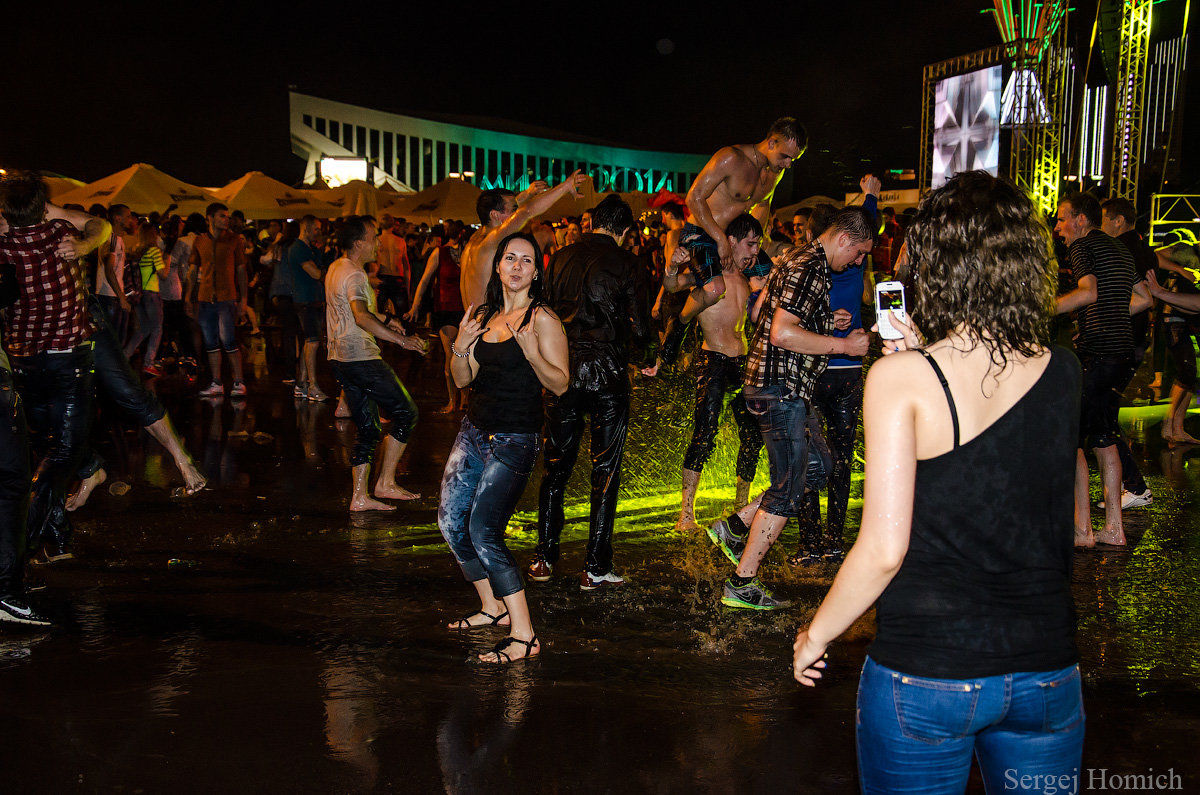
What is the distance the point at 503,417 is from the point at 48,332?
285 cm

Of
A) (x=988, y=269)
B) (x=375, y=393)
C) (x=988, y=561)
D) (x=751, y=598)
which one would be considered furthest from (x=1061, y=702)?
(x=375, y=393)

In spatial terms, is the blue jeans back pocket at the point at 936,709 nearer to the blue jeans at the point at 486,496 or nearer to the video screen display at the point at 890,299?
the video screen display at the point at 890,299

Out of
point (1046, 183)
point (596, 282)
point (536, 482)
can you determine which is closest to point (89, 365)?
point (596, 282)

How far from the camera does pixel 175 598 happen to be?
17.2 ft

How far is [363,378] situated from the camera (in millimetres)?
7250

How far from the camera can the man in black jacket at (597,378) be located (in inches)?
218

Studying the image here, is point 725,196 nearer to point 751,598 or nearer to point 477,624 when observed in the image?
point 751,598

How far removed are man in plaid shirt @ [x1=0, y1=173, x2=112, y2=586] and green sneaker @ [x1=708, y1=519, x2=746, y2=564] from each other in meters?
3.70

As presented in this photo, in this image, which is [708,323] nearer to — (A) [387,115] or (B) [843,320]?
(B) [843,320]

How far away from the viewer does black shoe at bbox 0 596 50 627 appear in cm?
474

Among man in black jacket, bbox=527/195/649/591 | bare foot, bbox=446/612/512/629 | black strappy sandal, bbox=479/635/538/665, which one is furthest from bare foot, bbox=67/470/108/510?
black strappy sandal, bbox=479/635/538/665

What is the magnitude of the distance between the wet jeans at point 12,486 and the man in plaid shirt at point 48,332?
0.47 m

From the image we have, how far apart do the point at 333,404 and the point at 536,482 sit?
4.61m

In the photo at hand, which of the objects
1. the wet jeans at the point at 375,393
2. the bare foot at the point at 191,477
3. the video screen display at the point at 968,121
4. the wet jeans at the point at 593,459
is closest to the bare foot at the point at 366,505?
the wet jeans at the point at 375,393
